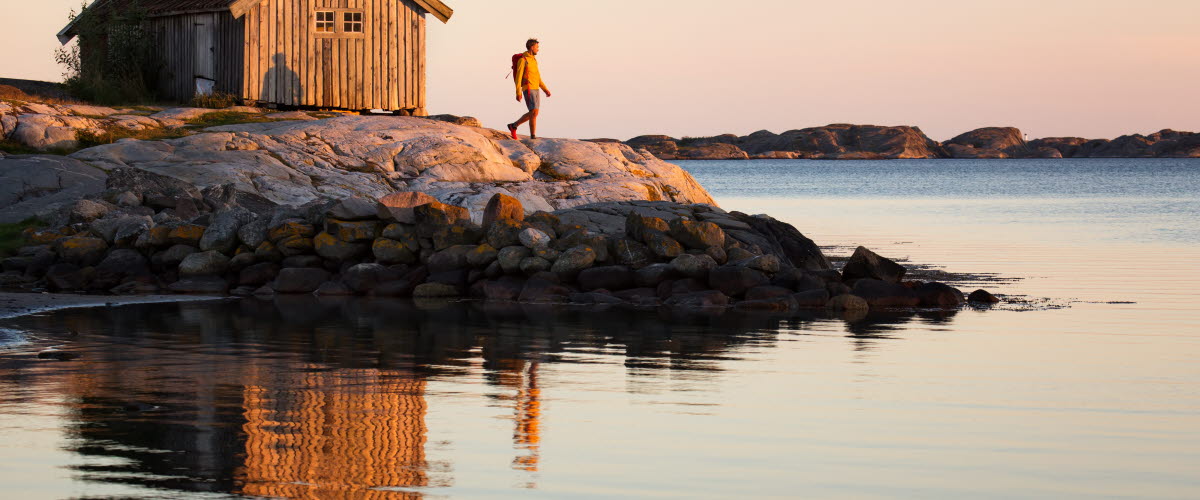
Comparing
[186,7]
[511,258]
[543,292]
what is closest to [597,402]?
[543,292]

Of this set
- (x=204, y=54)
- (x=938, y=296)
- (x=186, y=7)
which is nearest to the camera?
(x=938, y=296)

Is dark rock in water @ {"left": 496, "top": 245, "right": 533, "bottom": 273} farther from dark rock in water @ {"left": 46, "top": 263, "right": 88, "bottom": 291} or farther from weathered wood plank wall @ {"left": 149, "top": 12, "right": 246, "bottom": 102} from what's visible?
weathered wood plank wall @ {"left": 149, "top": 12, "right": 246, "bottom": 102}

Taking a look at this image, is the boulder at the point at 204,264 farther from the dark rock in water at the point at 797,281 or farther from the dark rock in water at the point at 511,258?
A: the dark rock in water at the point at 797,281

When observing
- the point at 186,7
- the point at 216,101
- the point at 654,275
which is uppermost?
the point at 186,7

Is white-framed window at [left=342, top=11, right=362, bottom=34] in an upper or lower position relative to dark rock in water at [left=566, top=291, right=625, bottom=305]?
upper

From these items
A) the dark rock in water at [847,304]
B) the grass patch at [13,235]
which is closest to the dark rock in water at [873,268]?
the dark rock in water at [847,304]

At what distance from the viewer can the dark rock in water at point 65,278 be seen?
19781 millimetres

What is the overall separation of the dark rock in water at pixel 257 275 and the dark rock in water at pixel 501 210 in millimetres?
3335

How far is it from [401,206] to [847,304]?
7.10 metres

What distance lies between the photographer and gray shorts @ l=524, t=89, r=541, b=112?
87.6 feet

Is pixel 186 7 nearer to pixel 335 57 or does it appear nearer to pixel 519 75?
pixel 335 57

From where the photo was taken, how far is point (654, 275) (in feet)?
64.7

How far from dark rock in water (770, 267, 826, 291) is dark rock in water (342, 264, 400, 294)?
571 centimetres

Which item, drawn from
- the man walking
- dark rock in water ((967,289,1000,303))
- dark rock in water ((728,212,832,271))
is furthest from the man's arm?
dark rock in water ((967,289,1000,303))
